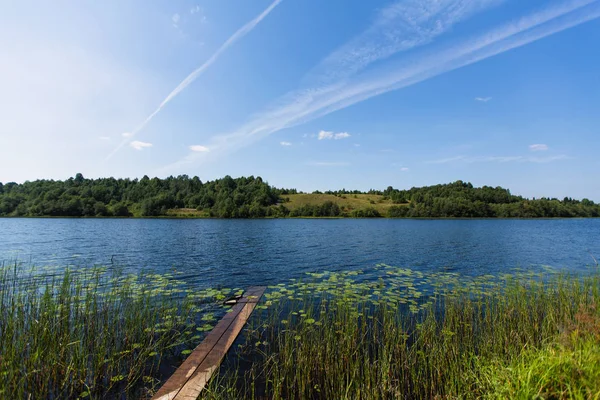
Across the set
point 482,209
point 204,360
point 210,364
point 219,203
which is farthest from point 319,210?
point 210,364

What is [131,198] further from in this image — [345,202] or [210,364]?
[210,364]

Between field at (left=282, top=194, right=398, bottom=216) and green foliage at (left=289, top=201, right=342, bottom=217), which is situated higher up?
Result: field at (left=282, top=194, right=398, bottom=216)

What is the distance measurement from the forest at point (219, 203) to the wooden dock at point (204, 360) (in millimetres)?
126128

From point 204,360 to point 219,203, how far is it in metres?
138

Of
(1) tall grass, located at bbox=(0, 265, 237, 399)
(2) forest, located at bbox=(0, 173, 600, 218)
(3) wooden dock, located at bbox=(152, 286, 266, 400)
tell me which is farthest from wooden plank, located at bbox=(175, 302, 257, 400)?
(2) forest, located at bbox=(0, 173, 600, 218)

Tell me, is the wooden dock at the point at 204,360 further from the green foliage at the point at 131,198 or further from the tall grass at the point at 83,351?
the green foliage at the point at 131,198

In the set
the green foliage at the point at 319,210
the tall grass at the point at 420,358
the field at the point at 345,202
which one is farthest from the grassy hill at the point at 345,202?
the tall grass at the point at 420,358

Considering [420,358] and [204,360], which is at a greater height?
[420,358]

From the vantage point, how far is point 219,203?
140 meters

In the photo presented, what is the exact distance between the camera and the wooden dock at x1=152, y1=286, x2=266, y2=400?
628 centimetres

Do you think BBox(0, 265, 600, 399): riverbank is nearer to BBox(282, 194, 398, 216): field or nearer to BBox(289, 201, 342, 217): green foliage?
BBox(289, 201, 342, 217): green foliage

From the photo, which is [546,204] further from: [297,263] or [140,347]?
[140,347]

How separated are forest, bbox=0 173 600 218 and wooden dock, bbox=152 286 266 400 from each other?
126 metres

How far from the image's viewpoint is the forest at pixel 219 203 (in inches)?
4636
